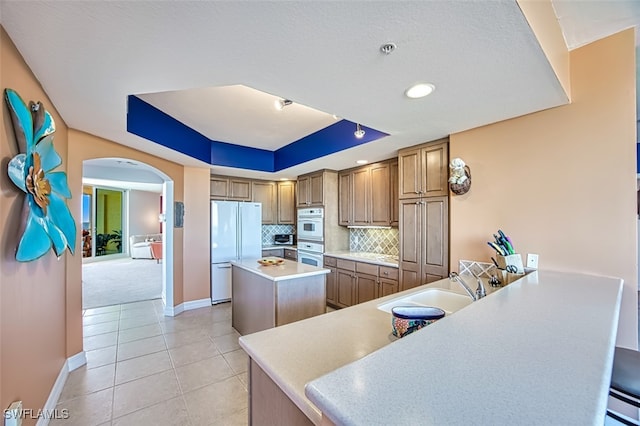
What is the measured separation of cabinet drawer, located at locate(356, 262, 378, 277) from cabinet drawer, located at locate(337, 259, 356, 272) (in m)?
0.08

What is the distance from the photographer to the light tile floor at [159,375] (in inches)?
75.9

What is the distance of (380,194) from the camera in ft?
12.5

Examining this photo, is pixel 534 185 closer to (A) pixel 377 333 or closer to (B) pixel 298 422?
(A) pixel 377 333

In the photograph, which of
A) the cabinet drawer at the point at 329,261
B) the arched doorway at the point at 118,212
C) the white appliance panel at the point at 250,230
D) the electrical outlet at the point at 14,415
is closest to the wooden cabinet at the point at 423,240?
the cabinet drawer at the point at 329,261

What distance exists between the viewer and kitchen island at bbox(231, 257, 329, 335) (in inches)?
103

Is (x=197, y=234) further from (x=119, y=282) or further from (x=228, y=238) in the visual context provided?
(x=119, y=282)

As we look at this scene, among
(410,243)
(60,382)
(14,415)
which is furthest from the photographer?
(410,243)

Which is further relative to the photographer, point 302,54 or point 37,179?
point 37,179

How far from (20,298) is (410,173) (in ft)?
10.7

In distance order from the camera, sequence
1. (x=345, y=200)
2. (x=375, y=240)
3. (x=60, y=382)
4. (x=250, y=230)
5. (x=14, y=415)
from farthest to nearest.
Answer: (x=250, y=230) < (x=345, y=200) < (x=375, y=240) < (x=60, y=382) < (x=14, y=415)

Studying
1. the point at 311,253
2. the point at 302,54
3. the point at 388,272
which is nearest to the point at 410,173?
the point at 388,272

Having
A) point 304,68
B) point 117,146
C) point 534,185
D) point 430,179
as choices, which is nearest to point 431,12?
point 304,68

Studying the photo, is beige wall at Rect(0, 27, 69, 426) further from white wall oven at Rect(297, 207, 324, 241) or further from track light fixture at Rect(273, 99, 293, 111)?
white wall oven at Rect(297, 207, 324, 241)

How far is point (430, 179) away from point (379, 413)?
2712 millimetres
